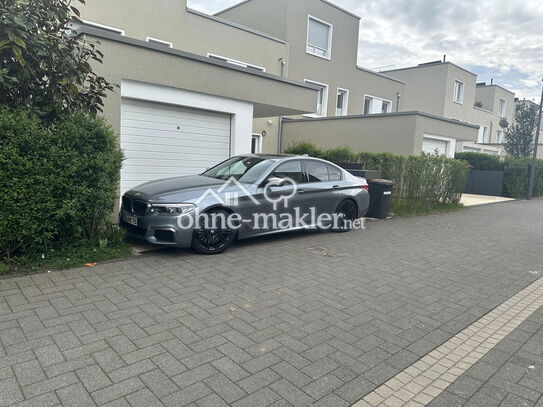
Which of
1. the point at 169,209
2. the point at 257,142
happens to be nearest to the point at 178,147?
the point at 169,209

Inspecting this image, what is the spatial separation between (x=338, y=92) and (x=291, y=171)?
49.0 ft

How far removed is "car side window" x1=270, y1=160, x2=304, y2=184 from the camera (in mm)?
7073

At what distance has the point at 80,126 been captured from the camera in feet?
17.7

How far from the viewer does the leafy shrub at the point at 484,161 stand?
20.4 m

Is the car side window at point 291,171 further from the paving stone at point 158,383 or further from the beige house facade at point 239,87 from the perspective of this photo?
the paving stone at point 158,383

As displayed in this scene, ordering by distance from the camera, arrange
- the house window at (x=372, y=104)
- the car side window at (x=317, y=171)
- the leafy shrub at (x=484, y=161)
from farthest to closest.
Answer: the house window at (x=372, y=104) < the leafy shrub at (x=484, y=161) < the car side window at (x=317, y=171)

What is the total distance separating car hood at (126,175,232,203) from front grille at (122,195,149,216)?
0.26 feet

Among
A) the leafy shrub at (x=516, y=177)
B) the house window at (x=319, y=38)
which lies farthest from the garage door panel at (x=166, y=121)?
the leafy shrub at (x=516, y=177)

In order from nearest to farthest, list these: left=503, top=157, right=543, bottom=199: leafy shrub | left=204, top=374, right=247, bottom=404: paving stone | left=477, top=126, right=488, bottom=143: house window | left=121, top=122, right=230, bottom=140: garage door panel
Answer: left=204, top=374, right=247, bottom=404: paving stone
left=121, top=122, right=230, bottom=140: garage door panel
left=503, top=157, right=543, bottom=199: leafy shrub
left=477, top=126, right=488, bottom=143: house window

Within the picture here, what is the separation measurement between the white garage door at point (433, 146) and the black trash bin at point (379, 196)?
19.5ft

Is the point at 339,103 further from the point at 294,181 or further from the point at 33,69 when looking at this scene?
the point at 33,69

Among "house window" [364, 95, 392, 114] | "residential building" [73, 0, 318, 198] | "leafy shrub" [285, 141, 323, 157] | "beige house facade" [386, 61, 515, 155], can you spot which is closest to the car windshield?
"residential building" [73, 0, 318, 198]

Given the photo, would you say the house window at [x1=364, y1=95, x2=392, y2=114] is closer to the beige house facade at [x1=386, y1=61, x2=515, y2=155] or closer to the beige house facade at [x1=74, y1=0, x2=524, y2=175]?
the beige house facade at [x1=74, y1=0, x2=524, y2=175]

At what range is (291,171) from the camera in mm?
7328
